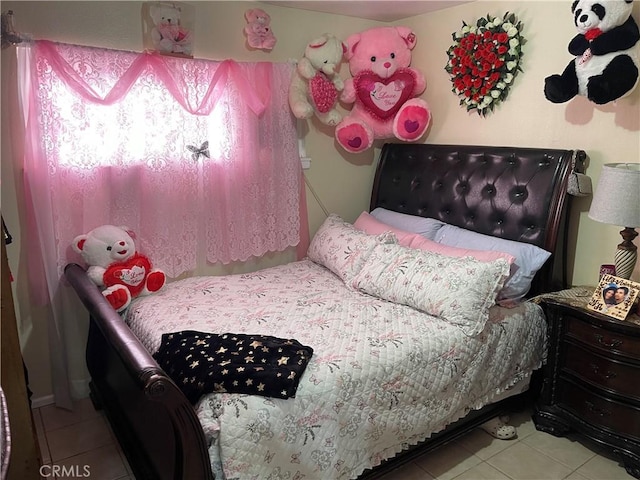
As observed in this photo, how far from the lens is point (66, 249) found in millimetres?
2414

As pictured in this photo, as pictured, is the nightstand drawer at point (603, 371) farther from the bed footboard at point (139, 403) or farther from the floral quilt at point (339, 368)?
the bed footboard at point (139, 403)

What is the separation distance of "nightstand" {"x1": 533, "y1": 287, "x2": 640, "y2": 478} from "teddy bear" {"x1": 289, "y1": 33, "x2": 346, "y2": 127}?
1.68m

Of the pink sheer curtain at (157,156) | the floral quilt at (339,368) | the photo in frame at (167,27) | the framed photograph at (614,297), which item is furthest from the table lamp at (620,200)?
the photo in frame at (167,27)

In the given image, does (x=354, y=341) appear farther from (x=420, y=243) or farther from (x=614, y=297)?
(x=614, y=297)

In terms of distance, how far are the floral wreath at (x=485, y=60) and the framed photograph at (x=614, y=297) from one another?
3.96ft

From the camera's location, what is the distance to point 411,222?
294 centimetres

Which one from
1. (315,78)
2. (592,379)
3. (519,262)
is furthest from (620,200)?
(315,78)

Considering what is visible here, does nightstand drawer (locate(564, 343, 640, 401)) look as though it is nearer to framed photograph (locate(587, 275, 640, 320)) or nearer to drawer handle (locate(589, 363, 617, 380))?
drawer handle (locate(589, 363, 617, 380))

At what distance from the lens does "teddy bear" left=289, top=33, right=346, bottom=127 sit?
287 cm

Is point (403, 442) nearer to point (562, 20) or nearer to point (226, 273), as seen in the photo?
point (226, 273)

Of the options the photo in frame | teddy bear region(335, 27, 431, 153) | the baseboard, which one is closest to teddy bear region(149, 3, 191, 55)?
the photo in frame

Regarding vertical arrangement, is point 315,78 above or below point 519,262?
above

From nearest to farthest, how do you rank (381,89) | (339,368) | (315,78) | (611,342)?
(339,368) → (611,342) → (315,78) → (381,89)

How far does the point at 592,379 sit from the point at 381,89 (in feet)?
6.63
